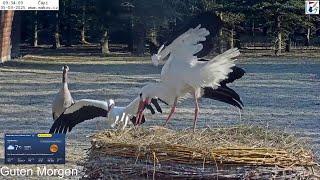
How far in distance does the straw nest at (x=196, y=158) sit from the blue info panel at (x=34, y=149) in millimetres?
830

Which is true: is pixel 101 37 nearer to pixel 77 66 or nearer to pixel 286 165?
pixel 77 66

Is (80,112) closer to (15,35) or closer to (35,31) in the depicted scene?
(15,35)

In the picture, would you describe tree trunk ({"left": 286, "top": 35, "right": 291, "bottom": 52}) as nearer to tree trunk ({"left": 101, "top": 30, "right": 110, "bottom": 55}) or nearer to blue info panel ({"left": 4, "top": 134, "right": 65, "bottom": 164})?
tree trunk ({"left": 101, "top": 30, "right": 110, "bottom": 55})

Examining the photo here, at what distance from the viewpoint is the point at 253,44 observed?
31391 millimetres

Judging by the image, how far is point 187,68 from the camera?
4320mm

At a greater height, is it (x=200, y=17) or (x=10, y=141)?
(x=200, y=17)

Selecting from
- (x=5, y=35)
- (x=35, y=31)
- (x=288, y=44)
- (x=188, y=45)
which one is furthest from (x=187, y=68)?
(x=35, y=31)

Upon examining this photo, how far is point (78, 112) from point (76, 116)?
0.13ft

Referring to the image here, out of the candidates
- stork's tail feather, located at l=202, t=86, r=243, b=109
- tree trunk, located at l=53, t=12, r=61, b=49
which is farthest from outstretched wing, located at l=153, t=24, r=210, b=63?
tree trunk, located at l=53, t=12, r=61, b=49

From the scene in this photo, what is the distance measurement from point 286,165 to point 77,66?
62.7 feet

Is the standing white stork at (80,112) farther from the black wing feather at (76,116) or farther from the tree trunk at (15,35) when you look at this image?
the tree trunk at (15,35)

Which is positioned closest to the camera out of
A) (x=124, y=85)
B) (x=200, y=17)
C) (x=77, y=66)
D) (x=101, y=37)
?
(x=200, y=17)

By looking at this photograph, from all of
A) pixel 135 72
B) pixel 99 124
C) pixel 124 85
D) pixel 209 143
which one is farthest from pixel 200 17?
pixel 135 72

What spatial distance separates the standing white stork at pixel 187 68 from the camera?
4199mm
